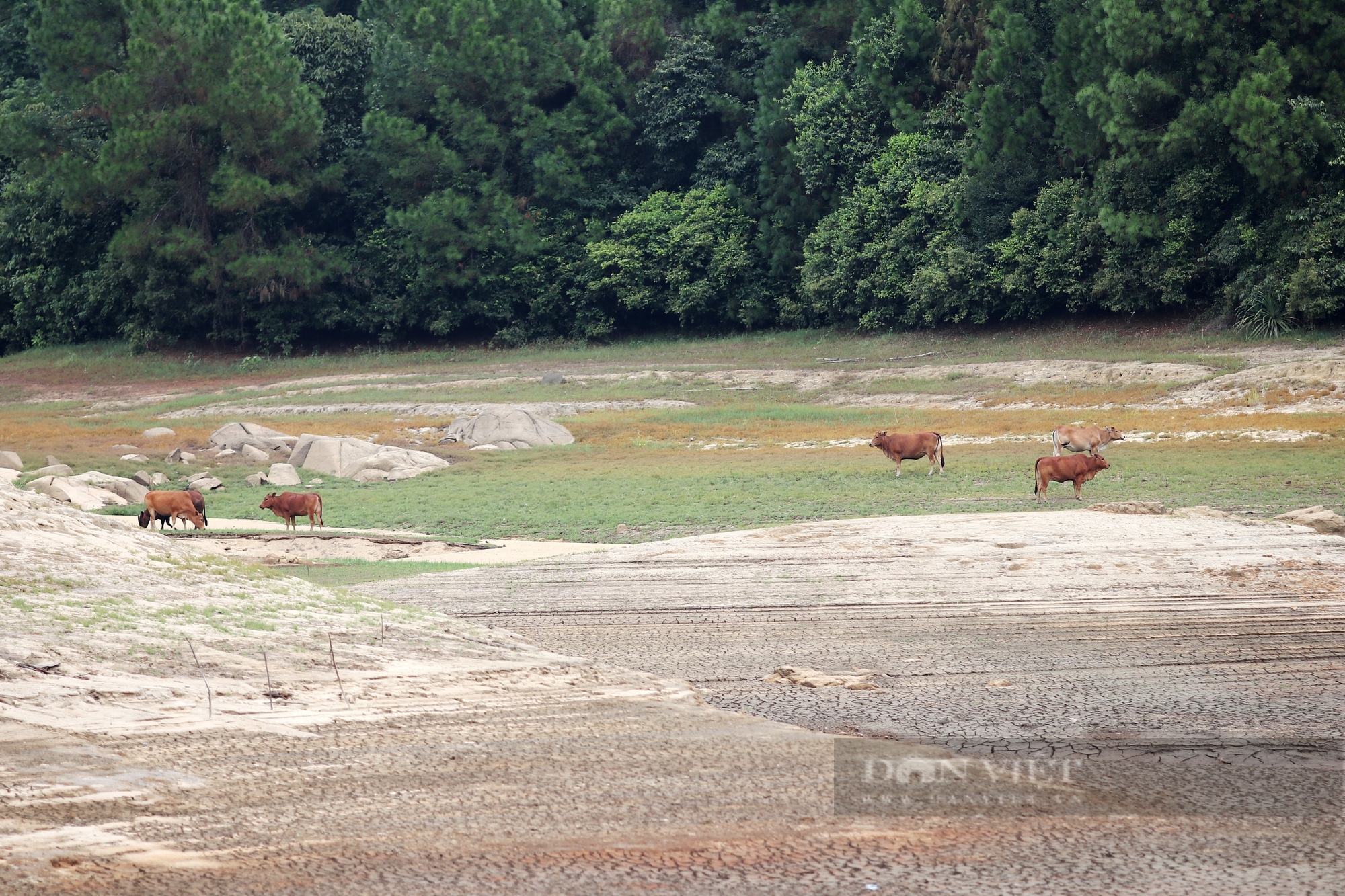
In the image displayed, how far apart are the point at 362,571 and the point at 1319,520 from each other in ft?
40.7

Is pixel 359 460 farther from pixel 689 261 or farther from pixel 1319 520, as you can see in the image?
pixel 689 261

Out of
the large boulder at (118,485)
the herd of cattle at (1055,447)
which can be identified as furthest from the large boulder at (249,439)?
the herd of cattle at (1055,447)

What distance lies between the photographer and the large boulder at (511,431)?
34.2 metres

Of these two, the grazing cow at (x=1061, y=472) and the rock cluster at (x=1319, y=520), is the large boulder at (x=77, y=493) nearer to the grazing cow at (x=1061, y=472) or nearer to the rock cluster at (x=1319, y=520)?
the grazing cow at (x=1061, y=472)

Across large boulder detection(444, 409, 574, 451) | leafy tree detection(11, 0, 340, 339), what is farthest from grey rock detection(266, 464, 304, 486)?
leafy tree detection(11, 0, 340, 339)

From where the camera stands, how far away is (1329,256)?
39.4 meters

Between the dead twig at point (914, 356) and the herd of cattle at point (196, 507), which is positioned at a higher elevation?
the dead twig at point (914, 356)

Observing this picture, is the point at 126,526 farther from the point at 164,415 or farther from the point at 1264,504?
the point at 164,415

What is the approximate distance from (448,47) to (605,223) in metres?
12.3

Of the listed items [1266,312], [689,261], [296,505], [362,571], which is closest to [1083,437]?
[296,505]

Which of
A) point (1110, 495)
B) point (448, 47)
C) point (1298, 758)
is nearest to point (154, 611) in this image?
point (1298, 758)

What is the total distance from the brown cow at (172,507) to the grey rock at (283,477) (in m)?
6.97

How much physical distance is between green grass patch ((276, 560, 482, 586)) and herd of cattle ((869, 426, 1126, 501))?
1040 centimetres

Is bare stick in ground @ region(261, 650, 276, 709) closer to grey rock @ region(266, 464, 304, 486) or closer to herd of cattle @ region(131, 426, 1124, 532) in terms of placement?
herd of cattle @ region(131, 426, 1124, 532)
